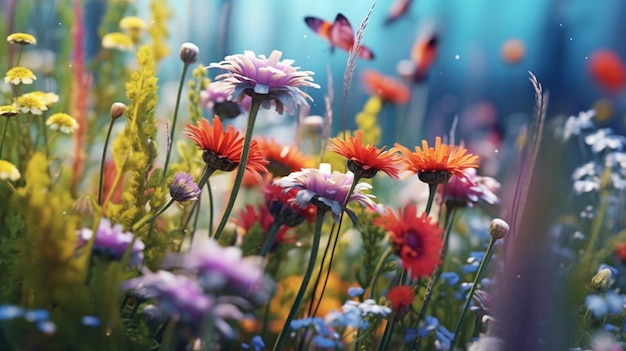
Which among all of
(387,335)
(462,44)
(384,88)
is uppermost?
(462,44)

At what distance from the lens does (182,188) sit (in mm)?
453

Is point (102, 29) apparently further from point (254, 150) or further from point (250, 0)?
point (254, 150)

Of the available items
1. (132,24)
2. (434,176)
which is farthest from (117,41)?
(434,176)

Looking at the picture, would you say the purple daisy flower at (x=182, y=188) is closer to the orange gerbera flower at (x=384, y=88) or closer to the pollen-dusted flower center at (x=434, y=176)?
the pollen-dusted flower center at (x=434, y=176)

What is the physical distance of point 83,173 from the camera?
32.4 inches

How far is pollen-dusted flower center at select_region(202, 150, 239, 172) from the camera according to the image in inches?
18.4

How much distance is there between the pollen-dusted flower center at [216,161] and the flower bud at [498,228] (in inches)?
6.4

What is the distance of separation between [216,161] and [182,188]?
0.10ft

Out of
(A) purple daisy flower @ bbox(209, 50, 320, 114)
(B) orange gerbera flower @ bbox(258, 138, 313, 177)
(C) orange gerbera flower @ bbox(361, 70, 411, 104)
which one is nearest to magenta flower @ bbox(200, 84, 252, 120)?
(B) orange gerbera flower @ bbox(258, 138, 313, 177)

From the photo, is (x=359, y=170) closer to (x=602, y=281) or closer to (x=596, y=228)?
(x=602, y=281)

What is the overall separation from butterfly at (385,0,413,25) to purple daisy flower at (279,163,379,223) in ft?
1.57

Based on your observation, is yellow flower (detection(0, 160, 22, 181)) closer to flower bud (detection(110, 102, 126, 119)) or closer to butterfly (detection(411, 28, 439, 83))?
flower bud (detection(110, 102, 126, 119))

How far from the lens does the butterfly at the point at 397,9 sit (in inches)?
36.1

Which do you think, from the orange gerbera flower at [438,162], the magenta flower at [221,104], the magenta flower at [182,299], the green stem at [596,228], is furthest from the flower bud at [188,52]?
the green stem at [596,228]
